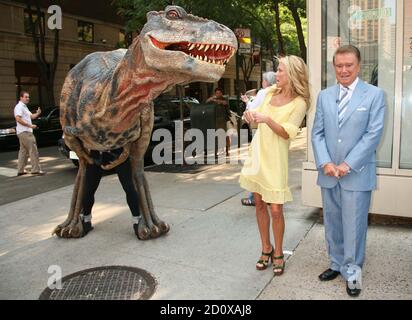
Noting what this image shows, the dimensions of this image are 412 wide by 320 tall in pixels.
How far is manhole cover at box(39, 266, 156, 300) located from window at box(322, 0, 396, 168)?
302 cm

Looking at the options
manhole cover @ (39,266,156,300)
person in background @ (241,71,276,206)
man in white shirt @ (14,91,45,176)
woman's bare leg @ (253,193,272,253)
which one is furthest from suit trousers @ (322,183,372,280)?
man in white shirt @ (14,91,45,176)

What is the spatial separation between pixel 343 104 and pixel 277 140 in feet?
1.94

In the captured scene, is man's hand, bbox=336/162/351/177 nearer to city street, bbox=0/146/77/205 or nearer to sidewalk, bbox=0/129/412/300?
sidewalk, bbox=0/129/412/300

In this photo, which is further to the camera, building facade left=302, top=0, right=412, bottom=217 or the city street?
the city street

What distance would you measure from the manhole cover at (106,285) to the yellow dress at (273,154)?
3.97ft

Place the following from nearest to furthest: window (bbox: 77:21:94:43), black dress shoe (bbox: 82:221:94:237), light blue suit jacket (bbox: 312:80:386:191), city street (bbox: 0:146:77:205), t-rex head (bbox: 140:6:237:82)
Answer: light blue suit jacket (bbox: 312:80:386:191) < t-rex head (bbox: 140:6:237:82) < black dress shoe (bbox: 82:221:94:237) < city street (bbox: 0:146:77:205) < window (bbox: 77:21:94:43)

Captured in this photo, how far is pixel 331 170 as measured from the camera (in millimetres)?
3486

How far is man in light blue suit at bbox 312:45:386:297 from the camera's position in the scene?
3428 millimetres

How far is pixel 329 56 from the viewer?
540cm

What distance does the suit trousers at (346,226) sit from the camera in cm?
354

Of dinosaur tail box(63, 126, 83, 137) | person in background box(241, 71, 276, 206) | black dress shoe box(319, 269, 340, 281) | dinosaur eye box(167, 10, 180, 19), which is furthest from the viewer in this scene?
person in background box(241, 71, 276, 206)

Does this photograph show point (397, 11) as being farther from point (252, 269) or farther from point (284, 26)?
point (284, 26)

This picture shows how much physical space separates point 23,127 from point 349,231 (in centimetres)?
854

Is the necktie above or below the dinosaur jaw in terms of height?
below
